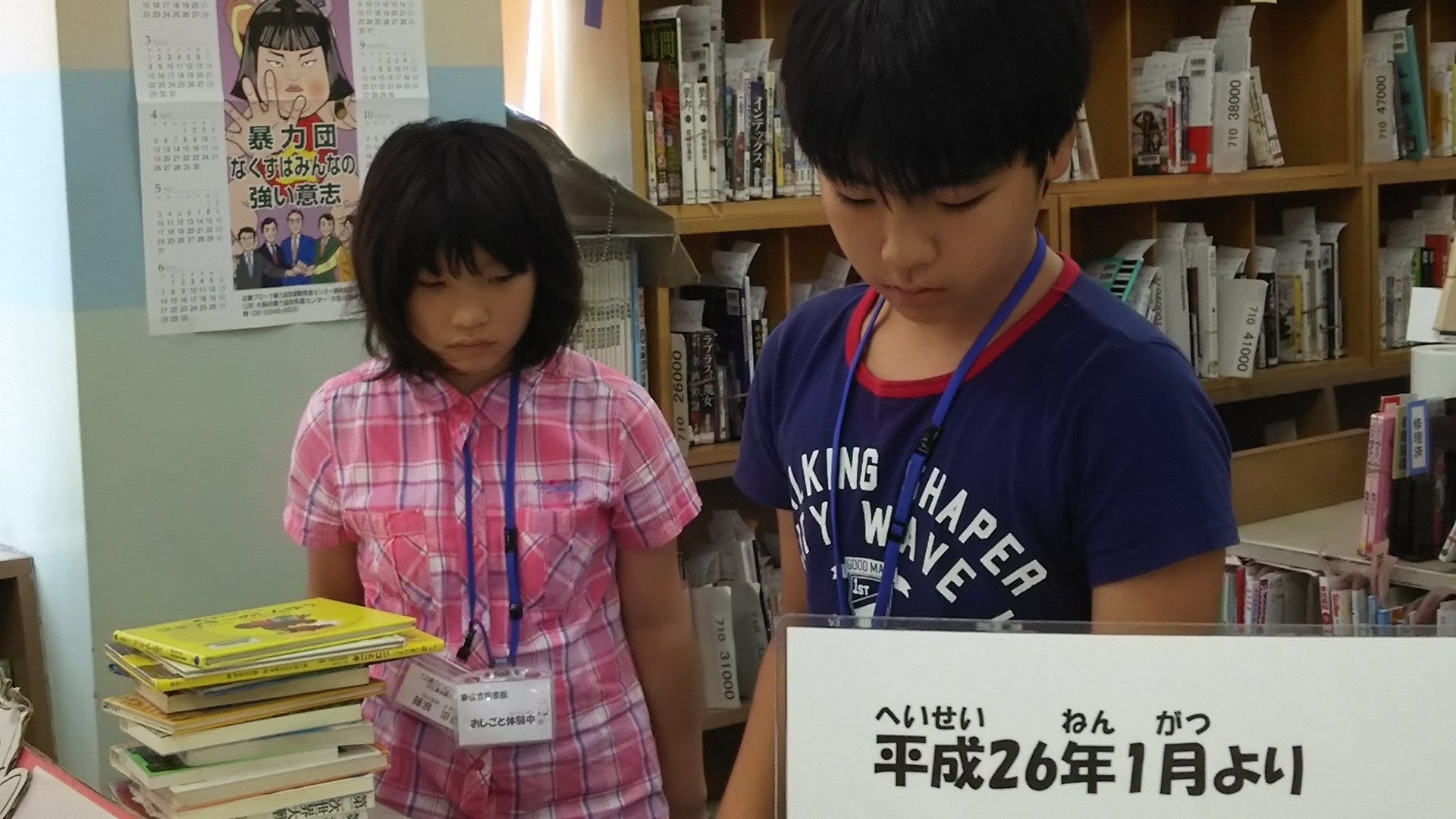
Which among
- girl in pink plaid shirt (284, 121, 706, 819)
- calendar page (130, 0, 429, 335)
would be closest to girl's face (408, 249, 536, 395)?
girl in pink plaid shirt (284, 121, 706, 819)

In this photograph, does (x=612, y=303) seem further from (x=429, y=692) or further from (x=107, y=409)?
(x=429, y=692)

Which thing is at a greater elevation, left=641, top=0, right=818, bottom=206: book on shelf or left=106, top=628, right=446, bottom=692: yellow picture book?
left=641, top=0, right=818, bottom=206: book on shelf

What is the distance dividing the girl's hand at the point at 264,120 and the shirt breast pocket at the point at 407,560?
0.63 metres

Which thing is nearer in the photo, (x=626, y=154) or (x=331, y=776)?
(x=331, y=776)

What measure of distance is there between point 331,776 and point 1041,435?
27.6 inches

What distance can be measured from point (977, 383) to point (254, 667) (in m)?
0.64

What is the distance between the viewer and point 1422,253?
360cm

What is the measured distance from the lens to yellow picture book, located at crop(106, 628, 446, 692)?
1153 mm

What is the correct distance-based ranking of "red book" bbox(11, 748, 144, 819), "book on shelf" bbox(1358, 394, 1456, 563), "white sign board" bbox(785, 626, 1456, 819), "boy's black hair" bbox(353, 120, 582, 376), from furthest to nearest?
"book on shelf" bbox(1358, 394, 1456, 563) < "boy's black hair" bbox(353, 120, 582, 376) < "red book" bbox(11, 748, 144, 819) < "white sign board" bbox(785, 626, 1456, 819)

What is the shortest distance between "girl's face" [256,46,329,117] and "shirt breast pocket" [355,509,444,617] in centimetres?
69

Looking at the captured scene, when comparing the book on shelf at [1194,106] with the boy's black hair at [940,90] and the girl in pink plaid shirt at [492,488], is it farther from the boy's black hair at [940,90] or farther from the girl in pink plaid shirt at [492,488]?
the boy's black hair at [940,90]

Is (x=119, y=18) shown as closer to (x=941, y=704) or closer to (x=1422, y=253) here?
(x=941, y=704)

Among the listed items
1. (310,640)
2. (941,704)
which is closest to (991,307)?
(941,704)

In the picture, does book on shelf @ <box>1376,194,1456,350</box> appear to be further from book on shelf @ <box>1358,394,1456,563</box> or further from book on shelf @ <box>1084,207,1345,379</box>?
book on shelf @ <box>1358,394,1456,563</box>
